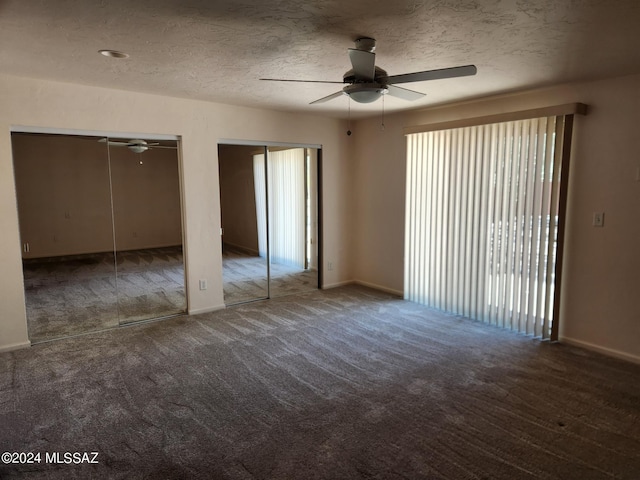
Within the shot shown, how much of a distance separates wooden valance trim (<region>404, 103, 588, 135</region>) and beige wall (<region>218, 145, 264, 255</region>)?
7.15 ft

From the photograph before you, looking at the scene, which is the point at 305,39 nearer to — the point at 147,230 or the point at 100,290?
the point at 147,230

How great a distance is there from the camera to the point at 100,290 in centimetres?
469

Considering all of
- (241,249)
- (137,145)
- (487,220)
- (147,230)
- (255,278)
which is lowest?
(255,278)

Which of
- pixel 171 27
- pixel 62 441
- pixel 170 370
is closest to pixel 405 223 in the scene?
pixel 170 370

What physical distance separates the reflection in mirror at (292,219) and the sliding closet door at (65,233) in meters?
2.02

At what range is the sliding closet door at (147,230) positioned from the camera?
455 cm

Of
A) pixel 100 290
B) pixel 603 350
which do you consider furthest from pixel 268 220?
pixel 603 350

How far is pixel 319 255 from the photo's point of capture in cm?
611

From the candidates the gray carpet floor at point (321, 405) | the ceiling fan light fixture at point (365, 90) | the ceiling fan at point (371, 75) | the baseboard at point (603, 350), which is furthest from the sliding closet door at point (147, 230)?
the baseboard at point (603, 350)

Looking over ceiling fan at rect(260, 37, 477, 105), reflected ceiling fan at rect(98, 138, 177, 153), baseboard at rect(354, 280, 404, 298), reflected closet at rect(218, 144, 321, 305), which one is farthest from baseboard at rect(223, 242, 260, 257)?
ceiling fan at rect(260, 37, 477, 105)

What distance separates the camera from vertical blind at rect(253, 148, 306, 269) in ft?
18.1

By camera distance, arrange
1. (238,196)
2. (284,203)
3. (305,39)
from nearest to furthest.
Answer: (305,39)
(238,196)
(284,203)

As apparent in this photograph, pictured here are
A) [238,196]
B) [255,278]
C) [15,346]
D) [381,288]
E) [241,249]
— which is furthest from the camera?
[381,288]

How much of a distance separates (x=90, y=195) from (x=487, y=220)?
14.2 ft
